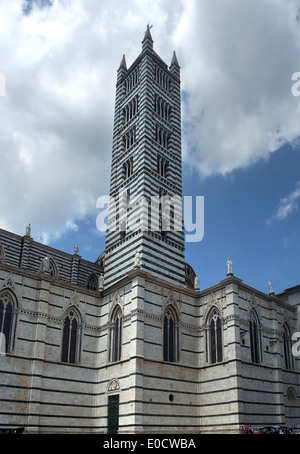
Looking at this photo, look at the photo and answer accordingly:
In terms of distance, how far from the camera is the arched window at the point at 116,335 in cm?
2723

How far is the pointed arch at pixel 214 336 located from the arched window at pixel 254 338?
226 cm

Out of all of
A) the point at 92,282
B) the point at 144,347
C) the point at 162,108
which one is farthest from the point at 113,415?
the point at 162,108

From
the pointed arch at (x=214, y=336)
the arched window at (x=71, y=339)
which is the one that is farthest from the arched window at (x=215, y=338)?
the arched window at (x=71, y=339)

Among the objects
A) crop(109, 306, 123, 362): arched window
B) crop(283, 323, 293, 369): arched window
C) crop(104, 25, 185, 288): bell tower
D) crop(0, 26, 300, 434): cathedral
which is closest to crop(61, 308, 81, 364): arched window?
crop(0, 26, 300, 434): cathedral

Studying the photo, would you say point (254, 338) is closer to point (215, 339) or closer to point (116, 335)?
point (215, 339)

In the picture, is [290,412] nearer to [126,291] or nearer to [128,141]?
[126,291]

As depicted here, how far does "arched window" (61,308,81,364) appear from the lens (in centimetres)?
2681

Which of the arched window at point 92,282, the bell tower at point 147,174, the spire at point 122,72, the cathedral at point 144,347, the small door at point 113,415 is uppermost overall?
the spire at point 122,72

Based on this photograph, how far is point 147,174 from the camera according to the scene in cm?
3434

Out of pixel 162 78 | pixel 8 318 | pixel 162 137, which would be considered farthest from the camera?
pixel 162 78

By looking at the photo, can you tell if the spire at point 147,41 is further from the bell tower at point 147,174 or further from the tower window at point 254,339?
the tower window at point 254,339

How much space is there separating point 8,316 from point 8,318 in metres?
0.12
